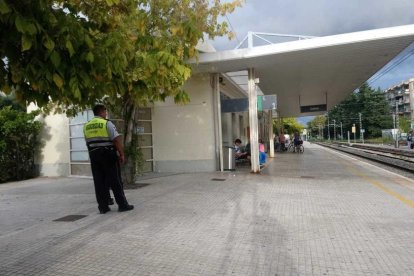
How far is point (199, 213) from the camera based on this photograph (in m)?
6.74

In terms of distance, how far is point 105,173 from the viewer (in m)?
6.76

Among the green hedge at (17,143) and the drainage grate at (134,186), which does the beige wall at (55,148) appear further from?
the drainage grate at (134,186)

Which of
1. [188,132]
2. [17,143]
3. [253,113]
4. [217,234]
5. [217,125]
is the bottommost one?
[217,234]

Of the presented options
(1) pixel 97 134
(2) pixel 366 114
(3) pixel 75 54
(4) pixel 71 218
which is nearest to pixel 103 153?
(1) pixel 97 134

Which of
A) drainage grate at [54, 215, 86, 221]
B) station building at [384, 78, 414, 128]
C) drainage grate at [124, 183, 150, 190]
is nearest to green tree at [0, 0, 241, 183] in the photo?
drainage grate at [54, 215, 86, 221]

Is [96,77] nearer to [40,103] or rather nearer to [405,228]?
[40,103]

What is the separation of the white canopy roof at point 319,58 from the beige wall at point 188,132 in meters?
1.13

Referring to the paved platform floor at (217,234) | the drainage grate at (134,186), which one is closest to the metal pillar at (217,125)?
the drainage grate at (134,186)

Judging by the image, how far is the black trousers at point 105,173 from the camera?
21.7 ft

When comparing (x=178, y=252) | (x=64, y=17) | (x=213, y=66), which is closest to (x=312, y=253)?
(x=178, y=252)

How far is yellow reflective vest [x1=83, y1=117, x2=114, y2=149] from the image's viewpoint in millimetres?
6602

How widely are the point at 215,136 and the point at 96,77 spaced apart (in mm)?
10911

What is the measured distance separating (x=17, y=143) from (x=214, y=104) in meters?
7.76

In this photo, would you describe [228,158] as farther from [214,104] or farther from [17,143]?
[17,143]
